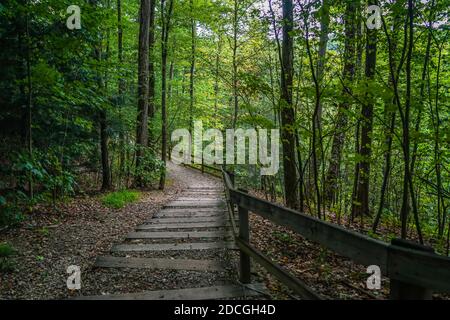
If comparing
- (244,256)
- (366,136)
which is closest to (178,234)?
(244,256)

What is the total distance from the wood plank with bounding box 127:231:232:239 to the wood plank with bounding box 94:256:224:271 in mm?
1196

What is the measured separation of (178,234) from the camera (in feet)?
20.4

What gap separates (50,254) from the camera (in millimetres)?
5070

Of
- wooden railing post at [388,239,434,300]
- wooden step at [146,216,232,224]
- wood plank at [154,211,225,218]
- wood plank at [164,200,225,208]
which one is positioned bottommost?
wood plank at [164,200,225,208]

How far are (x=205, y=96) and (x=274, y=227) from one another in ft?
59.9

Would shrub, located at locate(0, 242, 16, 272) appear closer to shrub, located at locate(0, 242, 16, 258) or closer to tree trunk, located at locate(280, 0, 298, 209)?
shrub, located at locate(0, 242, 16, 258)

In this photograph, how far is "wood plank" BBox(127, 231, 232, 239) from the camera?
602 cm

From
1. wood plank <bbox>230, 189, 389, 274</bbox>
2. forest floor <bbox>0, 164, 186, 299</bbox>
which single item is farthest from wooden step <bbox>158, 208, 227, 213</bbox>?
wood plank <bbox>230, 189, 389, 274</bbox>

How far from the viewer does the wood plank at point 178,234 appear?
602 centimetres

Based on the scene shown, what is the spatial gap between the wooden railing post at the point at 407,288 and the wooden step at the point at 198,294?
203 cm

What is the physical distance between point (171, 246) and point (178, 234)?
78 cm

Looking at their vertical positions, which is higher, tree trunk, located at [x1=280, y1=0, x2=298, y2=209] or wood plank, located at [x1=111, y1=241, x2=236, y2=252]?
tree trunk, located at [x1=280, y1=0, x2=298, y2=209]

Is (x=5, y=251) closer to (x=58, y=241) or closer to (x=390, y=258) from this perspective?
(x=58, y=241)

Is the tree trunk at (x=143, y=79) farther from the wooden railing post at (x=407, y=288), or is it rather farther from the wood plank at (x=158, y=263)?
the wooden railing post at (x=407, y=288)
